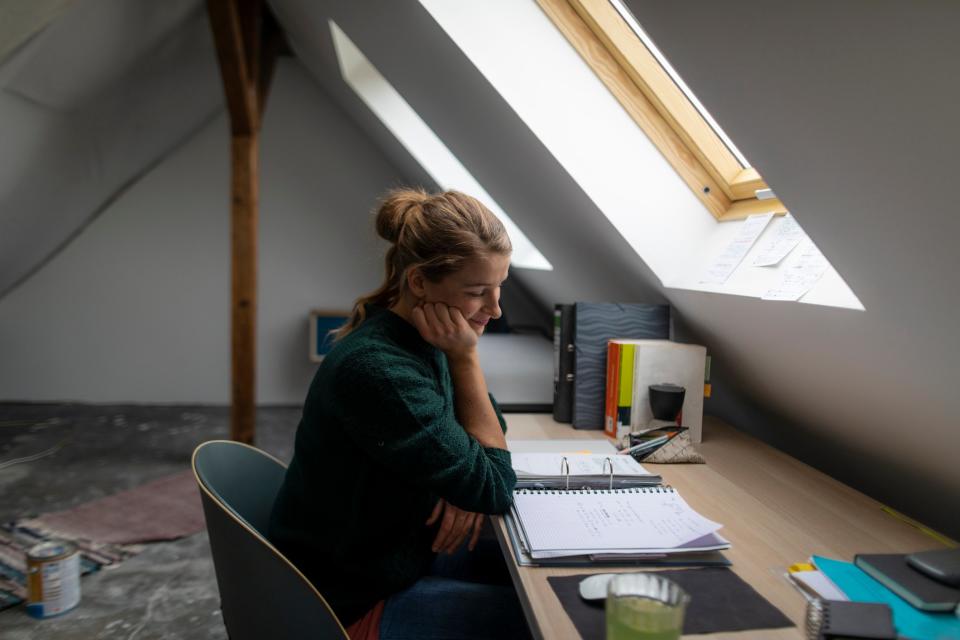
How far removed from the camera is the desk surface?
964 millimetres

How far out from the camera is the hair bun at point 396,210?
1352mm

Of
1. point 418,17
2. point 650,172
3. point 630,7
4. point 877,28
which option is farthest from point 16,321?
point 877,28

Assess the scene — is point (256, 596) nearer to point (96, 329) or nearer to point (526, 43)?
point (526, 43)

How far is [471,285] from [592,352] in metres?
0.70

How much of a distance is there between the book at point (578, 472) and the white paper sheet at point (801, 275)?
448 millimetres

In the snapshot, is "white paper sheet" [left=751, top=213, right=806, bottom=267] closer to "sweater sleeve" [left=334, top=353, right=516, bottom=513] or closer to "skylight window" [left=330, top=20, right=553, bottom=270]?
"sweater sleeve" [left=334, top=353, right=516, bottom=513]

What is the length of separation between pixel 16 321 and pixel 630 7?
16.3 feet

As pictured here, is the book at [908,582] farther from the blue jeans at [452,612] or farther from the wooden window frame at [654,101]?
the wooden window frame at [654,101]

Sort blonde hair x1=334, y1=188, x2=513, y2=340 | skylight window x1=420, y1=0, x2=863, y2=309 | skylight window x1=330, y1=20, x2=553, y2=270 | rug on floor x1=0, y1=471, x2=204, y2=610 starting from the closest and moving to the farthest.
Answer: blonde hair x1=334, y1=188, x2=513, y2=340, skylight window x1=420, y1=0, x2=863, y2=309, rug on floor x1=0, y1=471, x2=204, y2=610, skylight window x1=330, y1=20, x2=553, y2=270

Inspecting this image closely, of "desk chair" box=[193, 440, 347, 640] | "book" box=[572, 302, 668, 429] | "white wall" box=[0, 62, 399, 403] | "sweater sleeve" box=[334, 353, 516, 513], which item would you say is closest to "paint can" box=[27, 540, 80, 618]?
"desk chair" box=[193, 440, 347, 640]

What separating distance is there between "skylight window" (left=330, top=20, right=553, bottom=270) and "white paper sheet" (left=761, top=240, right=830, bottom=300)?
78.9 inches

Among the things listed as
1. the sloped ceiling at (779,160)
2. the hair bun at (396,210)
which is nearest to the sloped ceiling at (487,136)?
the sloped ceiling at (779,160)

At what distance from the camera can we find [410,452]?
3.72 feet

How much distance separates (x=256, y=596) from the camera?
115 centimetres
